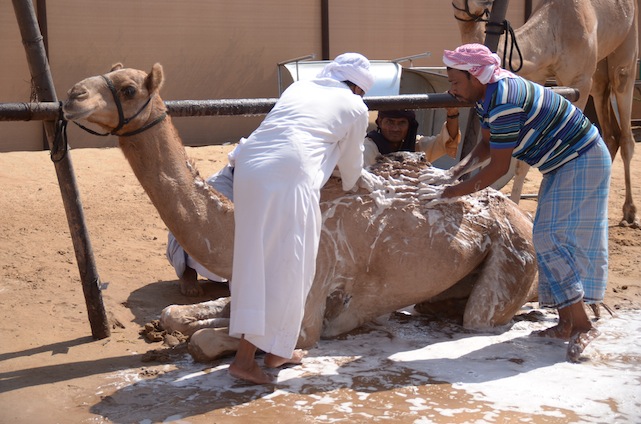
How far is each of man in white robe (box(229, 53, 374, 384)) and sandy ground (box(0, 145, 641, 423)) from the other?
0.88 ft

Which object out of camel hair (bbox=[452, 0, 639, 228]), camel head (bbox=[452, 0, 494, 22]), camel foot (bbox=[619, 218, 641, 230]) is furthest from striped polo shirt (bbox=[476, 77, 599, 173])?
camel foot (bbox=[619, 218, 641, 230])

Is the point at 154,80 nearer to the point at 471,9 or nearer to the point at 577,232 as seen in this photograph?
the point at 577,232

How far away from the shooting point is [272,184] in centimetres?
423

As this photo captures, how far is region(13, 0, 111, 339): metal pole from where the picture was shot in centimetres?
485

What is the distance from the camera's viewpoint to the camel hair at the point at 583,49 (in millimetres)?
8625

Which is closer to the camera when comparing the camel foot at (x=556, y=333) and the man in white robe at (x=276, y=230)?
the man in white robe at (x=276, y=230)

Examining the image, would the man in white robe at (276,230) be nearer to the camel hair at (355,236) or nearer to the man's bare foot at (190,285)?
the camel hair at (355,236)

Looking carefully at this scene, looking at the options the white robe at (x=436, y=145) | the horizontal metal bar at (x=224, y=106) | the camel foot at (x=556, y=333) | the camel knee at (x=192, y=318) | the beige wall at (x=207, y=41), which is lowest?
the camel foot at (x=556, y=333)

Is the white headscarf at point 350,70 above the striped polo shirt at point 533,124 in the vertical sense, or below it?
above

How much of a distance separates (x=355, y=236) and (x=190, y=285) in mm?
1472

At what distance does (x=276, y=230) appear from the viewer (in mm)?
4227

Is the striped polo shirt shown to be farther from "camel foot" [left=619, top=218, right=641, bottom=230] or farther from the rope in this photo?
"camel foot" [left=619, top=218, right=641, bottom=230]

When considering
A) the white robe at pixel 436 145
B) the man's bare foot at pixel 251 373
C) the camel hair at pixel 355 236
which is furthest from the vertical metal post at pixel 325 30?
the man's bare foot at pixel 251 373

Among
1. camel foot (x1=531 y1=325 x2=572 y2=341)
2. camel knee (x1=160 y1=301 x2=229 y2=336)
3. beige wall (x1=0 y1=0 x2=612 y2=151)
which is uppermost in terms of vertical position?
beige wall (x1=0 y1=0 x2=612 y2=151)
